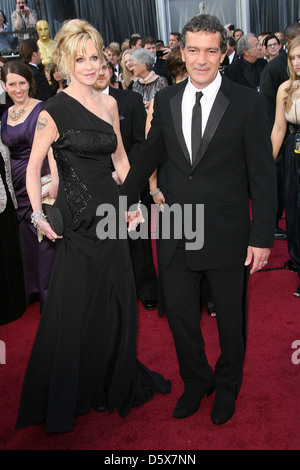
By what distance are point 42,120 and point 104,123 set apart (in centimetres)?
30

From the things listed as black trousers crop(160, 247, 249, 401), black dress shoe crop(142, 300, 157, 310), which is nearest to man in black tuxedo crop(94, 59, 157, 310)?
black dress shoe crop(142, 300, 157, 310)

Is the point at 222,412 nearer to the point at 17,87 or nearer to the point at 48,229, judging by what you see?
the point at 48,229

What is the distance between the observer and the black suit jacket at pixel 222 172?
2023 millimetres

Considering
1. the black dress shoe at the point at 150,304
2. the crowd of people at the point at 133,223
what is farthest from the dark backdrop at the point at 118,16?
the crowd of people at the point at 133,223

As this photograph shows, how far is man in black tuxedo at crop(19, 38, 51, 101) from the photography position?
220 inches

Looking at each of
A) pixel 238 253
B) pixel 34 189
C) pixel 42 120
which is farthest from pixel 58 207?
pixel 238 253

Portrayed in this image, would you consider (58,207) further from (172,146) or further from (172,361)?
(172,361)

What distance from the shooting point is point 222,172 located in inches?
82.4

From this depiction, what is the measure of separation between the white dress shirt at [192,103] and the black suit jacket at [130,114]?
1.46 meters

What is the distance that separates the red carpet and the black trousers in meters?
0.20

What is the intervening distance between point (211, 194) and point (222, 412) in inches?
42.4

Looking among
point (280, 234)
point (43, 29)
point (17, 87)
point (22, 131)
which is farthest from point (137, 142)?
point (43, 29)

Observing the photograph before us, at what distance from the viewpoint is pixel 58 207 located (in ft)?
7.88
